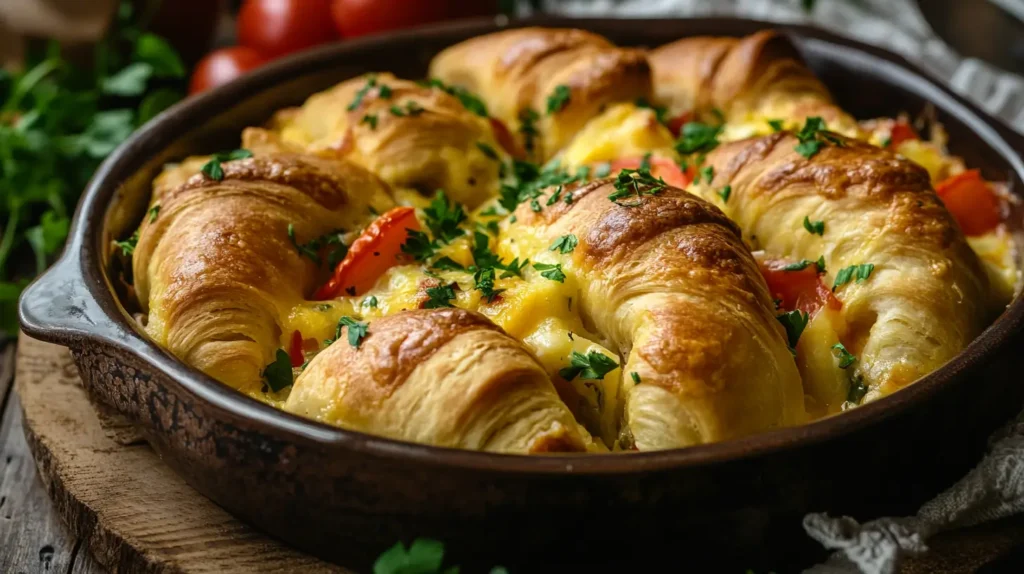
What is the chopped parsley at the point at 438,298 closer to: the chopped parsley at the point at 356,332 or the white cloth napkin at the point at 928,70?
the chopped parsley at the point at 356,332

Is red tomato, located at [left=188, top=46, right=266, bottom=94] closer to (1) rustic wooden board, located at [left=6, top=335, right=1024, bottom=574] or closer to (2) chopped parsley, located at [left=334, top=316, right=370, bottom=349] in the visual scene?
(1) rustic wooden board, located at [left=6, top=335, right=1024, bottom=574]

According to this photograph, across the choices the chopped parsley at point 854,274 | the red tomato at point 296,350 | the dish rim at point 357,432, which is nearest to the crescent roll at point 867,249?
the chopped parsley at point 854,274

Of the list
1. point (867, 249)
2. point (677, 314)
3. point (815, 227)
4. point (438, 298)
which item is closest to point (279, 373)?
point (438, 298)

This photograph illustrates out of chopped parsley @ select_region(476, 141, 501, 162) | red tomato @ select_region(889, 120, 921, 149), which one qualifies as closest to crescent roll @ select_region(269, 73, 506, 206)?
chopped parsley @ select_region(476, 141, 501, 162)

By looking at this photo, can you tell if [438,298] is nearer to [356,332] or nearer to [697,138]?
[356,332]

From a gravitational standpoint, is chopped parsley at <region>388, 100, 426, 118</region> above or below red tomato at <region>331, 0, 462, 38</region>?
above
